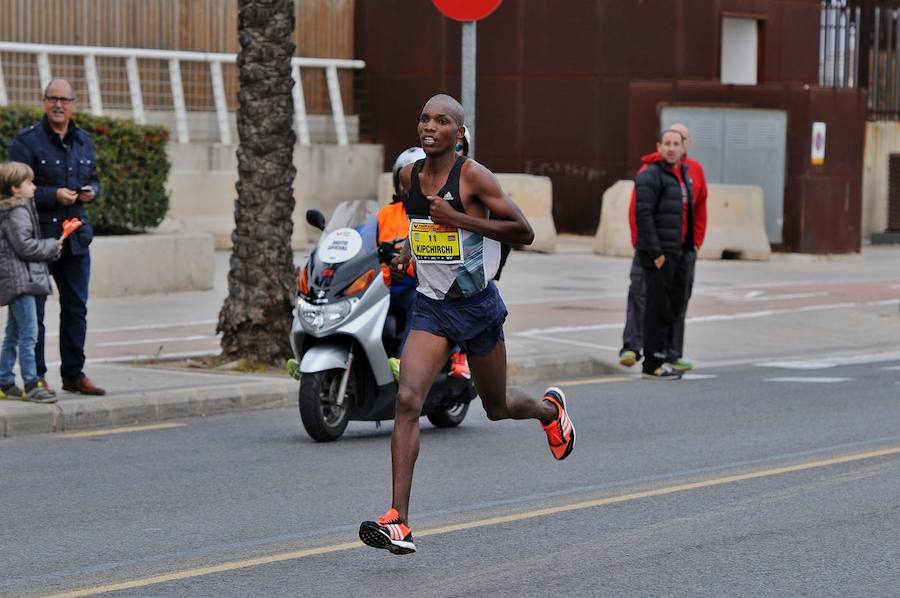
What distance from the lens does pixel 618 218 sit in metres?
25.5

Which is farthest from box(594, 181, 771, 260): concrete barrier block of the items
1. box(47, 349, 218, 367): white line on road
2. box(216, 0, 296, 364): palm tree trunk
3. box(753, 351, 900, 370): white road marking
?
box(216, 0, 296, 364): palm tree trunk

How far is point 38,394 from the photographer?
440 inches

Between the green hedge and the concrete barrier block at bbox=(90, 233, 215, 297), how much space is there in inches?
10.5

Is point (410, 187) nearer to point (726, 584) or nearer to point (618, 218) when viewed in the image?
point (726, 584)

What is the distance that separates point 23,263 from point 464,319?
443cm

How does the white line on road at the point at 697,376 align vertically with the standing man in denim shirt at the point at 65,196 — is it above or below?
below

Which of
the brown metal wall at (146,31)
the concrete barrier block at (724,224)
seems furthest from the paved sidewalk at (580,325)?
the brown metal wall at (146,31)

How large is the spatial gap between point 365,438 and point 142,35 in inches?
642

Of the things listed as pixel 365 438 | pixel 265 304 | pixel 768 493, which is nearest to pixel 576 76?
pixel 265 304

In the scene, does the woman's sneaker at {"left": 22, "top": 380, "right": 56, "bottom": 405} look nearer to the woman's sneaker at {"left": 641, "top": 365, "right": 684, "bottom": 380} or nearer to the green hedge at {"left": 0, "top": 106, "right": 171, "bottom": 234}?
the woman's sneaker at {"left": 641, "top": 365, "right": 684, "bottom": 380}

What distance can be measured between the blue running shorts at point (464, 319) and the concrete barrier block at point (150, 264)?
1055 cm

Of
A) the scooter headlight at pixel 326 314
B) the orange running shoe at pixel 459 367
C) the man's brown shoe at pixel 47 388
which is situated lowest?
the man's brown shoe at pixel 47 388

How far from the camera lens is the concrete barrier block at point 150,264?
18.0m

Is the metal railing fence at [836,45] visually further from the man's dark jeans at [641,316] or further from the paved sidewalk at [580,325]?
the man's dark jeans at [641,316]
